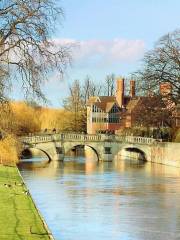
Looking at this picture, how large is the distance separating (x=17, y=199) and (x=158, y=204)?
7515 mm

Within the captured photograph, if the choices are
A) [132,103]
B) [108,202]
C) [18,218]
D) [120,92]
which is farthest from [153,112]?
[18,218]

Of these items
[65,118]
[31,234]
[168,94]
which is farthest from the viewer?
[65,118]

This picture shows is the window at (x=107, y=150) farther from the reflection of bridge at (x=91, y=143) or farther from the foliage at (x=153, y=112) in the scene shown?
the foliage at (x=153, y=112)

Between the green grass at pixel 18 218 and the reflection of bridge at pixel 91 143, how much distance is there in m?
34.2

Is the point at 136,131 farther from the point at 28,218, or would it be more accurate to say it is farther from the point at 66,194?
the point at 28,218

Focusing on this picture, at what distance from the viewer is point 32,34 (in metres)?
18.2

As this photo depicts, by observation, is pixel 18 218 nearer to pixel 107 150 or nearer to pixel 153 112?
pixel 153 112

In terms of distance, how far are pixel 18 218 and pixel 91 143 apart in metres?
43.1

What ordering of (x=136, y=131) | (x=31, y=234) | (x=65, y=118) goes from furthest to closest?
(x=65, y=118) → (x=136, y=131) → (x=31, y=234)

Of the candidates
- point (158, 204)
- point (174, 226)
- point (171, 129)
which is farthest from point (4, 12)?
point (171, 129)

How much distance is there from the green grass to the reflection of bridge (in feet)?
112

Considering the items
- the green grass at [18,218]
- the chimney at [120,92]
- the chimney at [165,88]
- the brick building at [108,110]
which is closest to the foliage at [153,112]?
the chimney at [165,88]

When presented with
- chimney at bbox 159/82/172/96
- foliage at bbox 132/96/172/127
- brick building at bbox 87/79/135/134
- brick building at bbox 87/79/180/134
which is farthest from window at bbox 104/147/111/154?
brick building at bbox 87/79/135/134

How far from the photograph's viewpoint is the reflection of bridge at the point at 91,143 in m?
57.1
